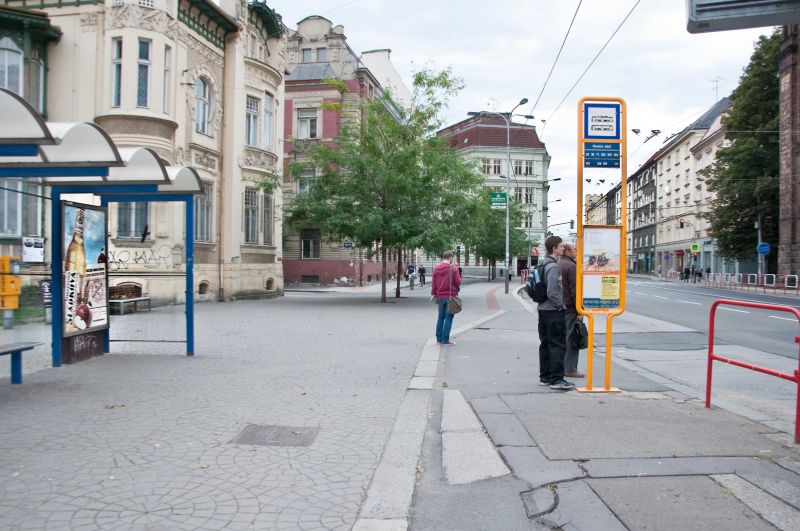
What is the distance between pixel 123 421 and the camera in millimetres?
5457

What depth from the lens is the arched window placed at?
1695 cm

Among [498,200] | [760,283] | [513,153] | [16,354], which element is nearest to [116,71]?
[16,354]

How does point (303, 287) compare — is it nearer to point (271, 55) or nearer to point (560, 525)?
point (271, 55)

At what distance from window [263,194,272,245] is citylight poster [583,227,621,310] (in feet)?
64.3

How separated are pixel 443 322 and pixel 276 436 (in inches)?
252

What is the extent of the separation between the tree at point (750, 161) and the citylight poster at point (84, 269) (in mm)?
42073

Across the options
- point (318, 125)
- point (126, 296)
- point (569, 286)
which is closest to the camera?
point (569, 286)

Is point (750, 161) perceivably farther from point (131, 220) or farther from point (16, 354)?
point (16, 354)

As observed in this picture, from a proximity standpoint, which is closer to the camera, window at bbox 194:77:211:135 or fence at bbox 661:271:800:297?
window at bbox 194:77:211:135

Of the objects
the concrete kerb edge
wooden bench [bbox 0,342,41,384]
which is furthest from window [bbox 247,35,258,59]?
the concrete kerb edge

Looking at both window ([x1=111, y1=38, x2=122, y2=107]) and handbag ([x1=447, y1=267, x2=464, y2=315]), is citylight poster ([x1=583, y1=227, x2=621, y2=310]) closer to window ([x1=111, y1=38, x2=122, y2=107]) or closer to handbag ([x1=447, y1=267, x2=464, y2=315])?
handbag ([x1=447, y1=267, x2=464, y2=315])

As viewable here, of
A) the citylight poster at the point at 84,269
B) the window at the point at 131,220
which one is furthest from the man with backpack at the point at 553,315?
the window at the point at 131,220

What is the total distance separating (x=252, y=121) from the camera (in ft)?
80.1

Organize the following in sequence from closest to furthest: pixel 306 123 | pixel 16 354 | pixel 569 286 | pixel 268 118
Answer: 1. pixel 16 354
2. pixel 569 286
3. pixel 268 118
4. pixel 306 123
